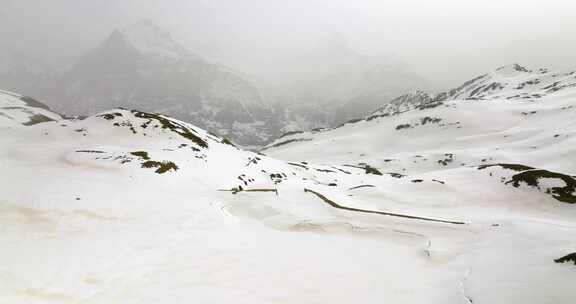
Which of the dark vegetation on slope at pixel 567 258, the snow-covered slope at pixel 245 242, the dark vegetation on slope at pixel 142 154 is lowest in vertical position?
the snow-covered slope at pixel 245 242

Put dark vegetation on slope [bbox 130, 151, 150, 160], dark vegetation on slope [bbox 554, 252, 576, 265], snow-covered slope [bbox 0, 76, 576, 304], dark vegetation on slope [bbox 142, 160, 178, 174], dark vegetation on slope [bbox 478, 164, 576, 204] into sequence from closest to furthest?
dark vegetation on slope [bbox 554, 252, 576, 265] → snow-covered slope [bbox 0, 76, 576, 304] → dark vegetation on slope [bbox 478, 164, 576, 204] → dark vegetation on slope [bbox 142, 160, 178, 174] → dark vegetation on slope [bbox 130, 151, 150, 160]

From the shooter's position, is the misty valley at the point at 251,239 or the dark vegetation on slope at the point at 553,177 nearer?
the misty valley at the point at 251,239

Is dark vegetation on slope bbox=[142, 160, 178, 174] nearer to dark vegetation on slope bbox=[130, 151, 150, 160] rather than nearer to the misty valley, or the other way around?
the misty valley

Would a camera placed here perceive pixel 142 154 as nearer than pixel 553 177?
No

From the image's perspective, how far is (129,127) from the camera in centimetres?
4903

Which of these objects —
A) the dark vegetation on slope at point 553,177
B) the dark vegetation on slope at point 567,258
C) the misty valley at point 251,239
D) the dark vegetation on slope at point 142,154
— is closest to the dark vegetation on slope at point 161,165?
the misty valley at point 251,239

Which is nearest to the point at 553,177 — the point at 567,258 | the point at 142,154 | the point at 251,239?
the point at 567,258

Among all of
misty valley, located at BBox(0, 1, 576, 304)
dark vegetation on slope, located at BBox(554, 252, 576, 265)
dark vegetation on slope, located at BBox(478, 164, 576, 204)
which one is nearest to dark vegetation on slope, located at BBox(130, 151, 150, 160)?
misty valley, located at BBox(0, 1, 576, 304)

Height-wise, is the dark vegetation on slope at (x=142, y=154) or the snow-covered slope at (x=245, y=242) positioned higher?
the dark vegetation on slope at (x=142, y=154)

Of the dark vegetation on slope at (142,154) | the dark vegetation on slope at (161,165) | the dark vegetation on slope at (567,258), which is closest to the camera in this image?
the dark vegetation on slope at (567,258)

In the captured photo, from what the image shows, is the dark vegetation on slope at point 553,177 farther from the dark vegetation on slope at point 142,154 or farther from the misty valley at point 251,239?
the dark vegetation on slope at point 142,154

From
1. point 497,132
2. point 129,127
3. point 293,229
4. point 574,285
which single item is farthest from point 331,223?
point 497,132

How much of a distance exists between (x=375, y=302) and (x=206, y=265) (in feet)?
18.3

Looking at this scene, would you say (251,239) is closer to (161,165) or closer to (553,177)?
(161,165)
